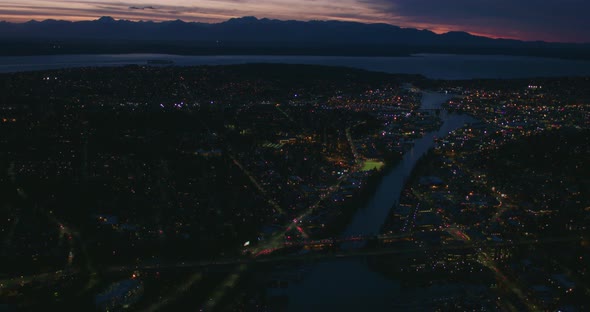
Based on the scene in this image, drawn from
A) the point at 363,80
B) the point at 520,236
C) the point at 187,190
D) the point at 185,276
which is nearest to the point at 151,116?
the point at 187,190

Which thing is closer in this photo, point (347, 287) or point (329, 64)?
point (347, 287)

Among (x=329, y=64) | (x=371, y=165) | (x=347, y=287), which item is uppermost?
(x=329, y=64)

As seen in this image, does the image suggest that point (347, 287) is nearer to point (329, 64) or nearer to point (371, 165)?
point (371, 165)

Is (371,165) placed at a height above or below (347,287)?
above

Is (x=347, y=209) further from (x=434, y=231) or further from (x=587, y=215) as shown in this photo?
(x=587, y=215)

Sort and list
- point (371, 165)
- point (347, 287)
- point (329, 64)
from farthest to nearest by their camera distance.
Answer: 1. point (329, 64)
2. point (371, 165)
3. point (347, 287)

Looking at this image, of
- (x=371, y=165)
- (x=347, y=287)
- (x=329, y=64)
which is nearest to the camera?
(x=347, y=287)

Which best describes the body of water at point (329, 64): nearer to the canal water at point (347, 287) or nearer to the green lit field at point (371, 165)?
the green lit field at point (371, 165)

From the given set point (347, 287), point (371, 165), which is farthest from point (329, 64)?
point (347, 287)
